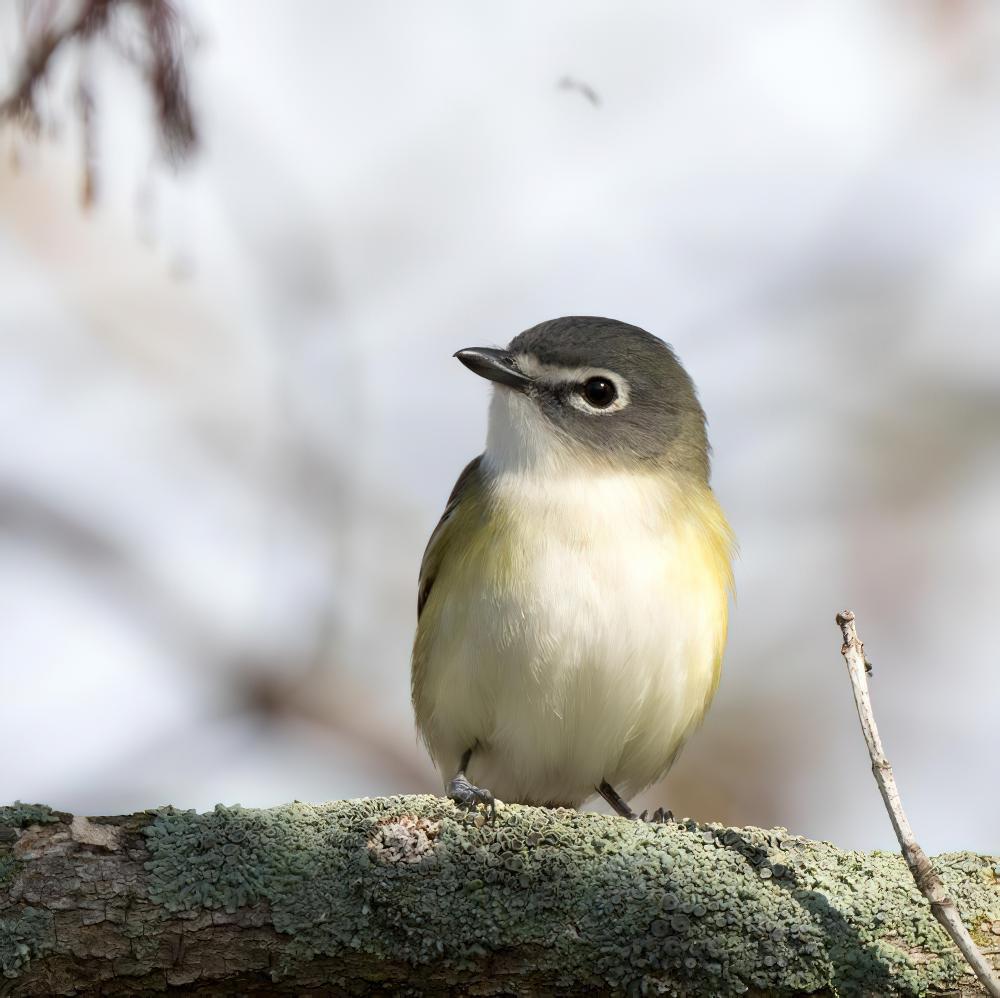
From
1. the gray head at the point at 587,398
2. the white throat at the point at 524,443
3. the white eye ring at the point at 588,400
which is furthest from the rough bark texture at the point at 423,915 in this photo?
the white eye ring at the point at 588,400

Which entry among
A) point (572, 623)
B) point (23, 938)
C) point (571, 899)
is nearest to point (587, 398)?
point (572, 623)

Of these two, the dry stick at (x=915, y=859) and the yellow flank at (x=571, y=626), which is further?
the yellow flank at (x=571, y=626)

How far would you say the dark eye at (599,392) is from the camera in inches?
209

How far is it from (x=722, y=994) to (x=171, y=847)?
1.54 metres

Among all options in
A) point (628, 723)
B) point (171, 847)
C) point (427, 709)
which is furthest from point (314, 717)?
point (171, 847)

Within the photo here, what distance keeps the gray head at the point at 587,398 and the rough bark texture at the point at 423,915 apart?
6.89 feet

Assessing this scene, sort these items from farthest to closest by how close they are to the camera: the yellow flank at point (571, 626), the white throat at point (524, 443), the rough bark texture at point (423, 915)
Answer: the white throat at point (524, 443), the yellow flank at point (571, 626), the rough bark texture at point (423, 915)

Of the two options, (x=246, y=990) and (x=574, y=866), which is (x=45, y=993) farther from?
(x=574, y=866)

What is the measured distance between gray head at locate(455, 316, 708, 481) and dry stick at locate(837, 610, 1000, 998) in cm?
215

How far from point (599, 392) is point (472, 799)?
2.17 metres

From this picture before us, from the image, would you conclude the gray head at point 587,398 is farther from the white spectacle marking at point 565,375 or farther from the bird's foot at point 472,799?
the bird's foot at point 472,799

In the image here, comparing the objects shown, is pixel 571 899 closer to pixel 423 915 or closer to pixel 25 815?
pixel 423 915

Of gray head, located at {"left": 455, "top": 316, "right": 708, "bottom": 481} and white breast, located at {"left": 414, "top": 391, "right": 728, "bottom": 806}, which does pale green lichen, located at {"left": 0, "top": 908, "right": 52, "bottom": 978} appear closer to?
white breast, located at {"left": 414, "top": 391, "right": 728, "bottom": 806}

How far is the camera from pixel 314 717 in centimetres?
726
